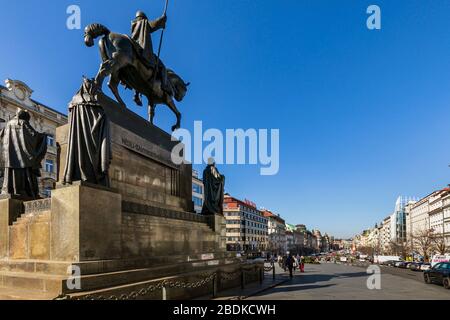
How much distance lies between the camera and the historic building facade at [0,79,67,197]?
141ft

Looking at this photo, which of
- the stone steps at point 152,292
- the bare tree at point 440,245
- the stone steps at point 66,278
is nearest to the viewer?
the stone steps at point 66,278

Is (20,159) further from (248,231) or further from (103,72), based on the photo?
(248,231)

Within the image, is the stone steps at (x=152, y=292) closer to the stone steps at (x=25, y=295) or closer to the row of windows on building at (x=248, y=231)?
the stone steps at (x=25, y=295)

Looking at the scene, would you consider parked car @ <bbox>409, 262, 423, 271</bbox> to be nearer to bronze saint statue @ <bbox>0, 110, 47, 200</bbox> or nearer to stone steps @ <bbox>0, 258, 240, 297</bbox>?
stone steps @ <bbox>0, 258, 240, 297</bbox>

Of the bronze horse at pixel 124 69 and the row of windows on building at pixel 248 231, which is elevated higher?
the bronze horse at pixel 124 69

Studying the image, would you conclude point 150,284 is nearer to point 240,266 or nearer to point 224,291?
point 224,291

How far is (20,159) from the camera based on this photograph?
1155cm

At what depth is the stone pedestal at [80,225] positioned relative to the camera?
29.5 ft

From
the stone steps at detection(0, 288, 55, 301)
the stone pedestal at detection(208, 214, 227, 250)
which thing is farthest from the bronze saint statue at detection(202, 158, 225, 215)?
the stone steps at detection(0, 288, 55, 301)

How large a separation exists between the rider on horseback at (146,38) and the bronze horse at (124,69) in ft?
0.80

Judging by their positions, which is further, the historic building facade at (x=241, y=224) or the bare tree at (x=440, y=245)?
the historic building facade at (x=241, y=224)

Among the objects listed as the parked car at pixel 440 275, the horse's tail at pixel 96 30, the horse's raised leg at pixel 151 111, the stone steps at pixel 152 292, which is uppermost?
the horse's tail at pixel 96 30

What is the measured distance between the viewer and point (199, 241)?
52.9 ft

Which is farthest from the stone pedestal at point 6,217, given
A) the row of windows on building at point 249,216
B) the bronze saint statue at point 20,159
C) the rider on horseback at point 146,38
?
the row of windows on building at point 249,216
